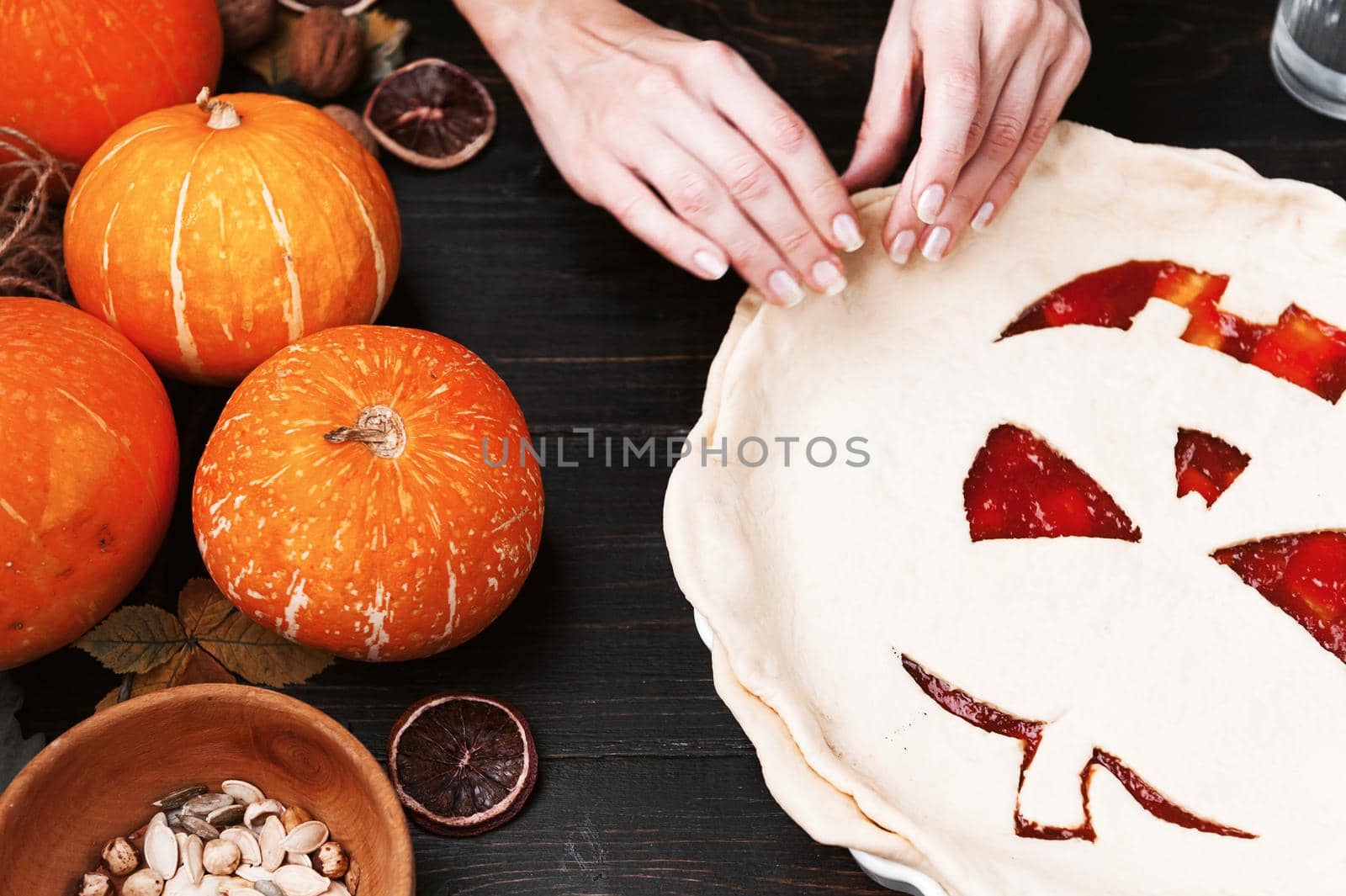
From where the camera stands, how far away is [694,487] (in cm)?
142

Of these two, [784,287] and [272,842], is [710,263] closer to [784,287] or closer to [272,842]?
[784,287]

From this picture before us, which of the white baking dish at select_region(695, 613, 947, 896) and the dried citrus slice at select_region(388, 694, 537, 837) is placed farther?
the dried citrus slice at select_region(388, 694, 537, 837)

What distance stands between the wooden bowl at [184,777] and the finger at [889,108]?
1076mm

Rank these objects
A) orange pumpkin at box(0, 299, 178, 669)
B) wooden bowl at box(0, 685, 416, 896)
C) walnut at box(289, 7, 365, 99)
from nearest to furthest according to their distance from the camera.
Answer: wooden bowl at box(0, 685, 416, 896) < orange pumpkin at box(0, 299, 178, 669) < walnut at box(289, 7, 365, 99)

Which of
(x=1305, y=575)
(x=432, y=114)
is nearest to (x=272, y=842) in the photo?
(x=432, y=114)

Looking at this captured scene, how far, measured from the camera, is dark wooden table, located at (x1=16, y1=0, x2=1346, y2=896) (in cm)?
145

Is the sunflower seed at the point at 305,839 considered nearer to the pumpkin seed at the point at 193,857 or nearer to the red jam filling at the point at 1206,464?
the pumpkin seed at the point at 193,857

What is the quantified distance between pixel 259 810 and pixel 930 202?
1.13 m

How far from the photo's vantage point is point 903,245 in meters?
1.59

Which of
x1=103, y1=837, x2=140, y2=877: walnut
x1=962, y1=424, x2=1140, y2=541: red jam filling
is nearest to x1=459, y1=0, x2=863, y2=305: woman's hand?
x1=962, y1=424, x2=1140, y2=541: red jam filling

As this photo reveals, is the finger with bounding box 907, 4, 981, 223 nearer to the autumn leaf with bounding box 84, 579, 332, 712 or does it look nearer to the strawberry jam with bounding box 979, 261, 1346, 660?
the strawberry jam with bounding box 979, 261, 1346, 660

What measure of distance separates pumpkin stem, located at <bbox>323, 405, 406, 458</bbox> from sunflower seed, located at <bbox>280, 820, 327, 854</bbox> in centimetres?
44

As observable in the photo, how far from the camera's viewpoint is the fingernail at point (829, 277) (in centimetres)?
158

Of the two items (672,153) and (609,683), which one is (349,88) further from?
(609,683)
